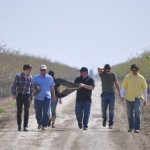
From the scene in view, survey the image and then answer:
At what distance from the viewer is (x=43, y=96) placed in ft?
51.9

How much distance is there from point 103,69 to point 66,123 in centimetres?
312

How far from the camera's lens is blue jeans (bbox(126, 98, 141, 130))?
15621mm

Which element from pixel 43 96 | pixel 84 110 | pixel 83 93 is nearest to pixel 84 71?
pixel 83 93

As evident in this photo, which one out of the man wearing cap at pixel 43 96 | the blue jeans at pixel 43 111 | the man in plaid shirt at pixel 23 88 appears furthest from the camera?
the blue jeans at pixel 43 111

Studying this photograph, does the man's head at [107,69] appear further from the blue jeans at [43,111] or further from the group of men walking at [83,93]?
the blue jeans at [43,111]

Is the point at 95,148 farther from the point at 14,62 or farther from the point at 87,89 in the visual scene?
the point at 14,62

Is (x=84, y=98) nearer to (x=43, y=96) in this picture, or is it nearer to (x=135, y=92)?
(x=43, y=96)

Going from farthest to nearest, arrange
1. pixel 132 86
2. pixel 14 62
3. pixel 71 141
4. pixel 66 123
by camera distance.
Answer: pixel 14 62 → pixel 66 123 → pixel 132 86 → pixel 71 141

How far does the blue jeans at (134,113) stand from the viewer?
15.6m

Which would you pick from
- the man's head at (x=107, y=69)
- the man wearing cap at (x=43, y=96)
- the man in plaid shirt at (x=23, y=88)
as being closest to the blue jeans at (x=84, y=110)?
the man wearing cap at (x=43, y=96)

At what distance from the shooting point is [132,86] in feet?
51.4

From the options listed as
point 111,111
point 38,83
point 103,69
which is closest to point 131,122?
point 111,111

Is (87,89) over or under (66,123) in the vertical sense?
over

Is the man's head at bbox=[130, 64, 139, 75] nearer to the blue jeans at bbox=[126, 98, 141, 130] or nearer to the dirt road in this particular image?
the blue jeans at bbox=[126, 98, 141, 130]
